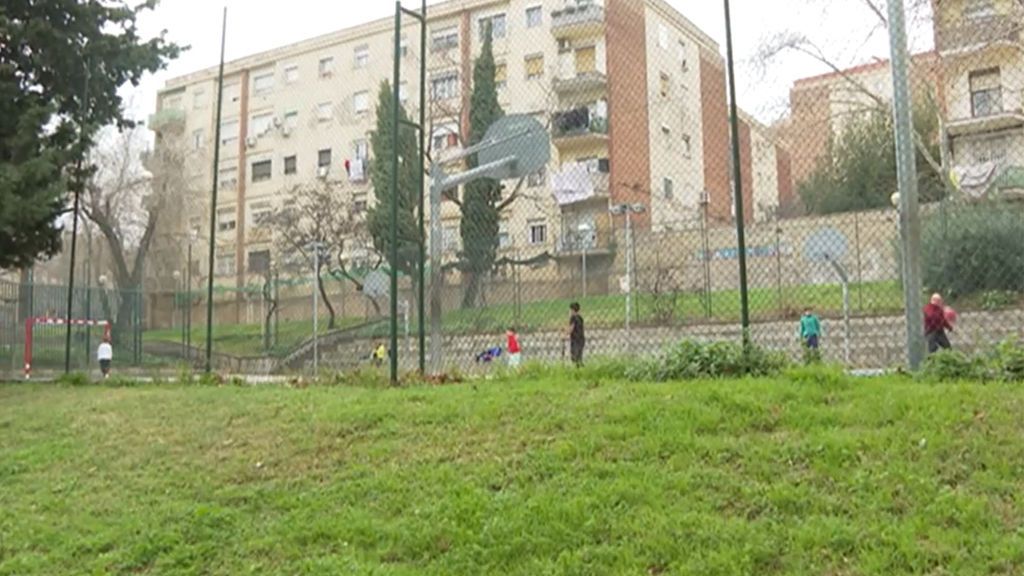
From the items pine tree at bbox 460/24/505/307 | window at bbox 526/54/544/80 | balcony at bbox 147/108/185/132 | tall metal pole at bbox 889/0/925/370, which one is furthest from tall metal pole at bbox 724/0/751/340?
balcony at bbox 147/108/185/132

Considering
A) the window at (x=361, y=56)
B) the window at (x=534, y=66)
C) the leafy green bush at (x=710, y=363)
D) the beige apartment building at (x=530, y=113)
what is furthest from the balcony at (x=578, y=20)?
the leafy green bush at (x=710, y=363)

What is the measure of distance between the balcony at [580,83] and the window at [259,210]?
68.1 ft

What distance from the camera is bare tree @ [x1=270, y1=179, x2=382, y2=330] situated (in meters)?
31.8

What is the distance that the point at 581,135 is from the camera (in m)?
16.2

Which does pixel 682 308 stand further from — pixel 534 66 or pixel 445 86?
pixel 445 86

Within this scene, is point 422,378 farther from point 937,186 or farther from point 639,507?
point 937,186

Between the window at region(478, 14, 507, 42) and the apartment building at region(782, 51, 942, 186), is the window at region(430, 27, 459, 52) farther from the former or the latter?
the apartment building at region(782, 51, 942, 186)

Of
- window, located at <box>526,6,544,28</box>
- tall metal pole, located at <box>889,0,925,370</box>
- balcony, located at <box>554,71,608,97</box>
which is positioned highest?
window, located at <box>526,6,544,28</box>

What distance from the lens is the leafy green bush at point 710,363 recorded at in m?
6.29

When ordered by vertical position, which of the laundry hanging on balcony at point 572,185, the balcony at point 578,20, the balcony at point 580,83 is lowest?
the laundry hanging on balcony at point 572,185

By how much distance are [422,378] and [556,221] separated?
30.0ft

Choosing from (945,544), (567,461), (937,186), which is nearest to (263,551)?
(567,461)

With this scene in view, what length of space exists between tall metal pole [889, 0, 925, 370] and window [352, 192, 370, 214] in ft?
89.3

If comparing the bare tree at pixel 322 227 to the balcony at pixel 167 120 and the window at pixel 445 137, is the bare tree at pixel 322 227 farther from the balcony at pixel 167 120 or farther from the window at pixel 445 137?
the balcony at pixel 167 120
